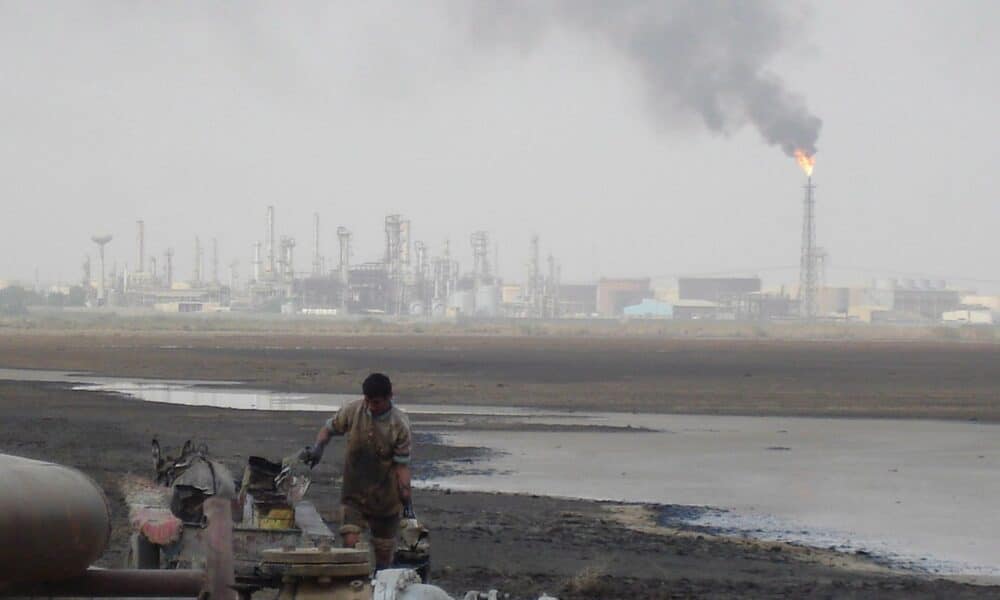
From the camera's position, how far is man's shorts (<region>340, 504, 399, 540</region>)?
32.3 feet

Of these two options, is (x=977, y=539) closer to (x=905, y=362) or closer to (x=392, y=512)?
(x=392, y=512)

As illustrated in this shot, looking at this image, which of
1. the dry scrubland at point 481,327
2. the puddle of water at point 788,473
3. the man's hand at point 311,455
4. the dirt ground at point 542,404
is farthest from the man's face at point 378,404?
the dry scrubland at point 481,327

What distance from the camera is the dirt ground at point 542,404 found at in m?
12.8

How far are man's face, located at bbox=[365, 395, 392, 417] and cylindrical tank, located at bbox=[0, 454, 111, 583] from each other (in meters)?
5.29

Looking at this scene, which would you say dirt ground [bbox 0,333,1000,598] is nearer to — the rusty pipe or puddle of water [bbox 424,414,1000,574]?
puddle of water [bbox 424,414,1000,574]

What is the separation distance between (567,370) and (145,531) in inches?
2154

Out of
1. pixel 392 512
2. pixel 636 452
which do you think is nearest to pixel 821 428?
pixel 636 452

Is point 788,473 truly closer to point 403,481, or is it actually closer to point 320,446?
point 403,481

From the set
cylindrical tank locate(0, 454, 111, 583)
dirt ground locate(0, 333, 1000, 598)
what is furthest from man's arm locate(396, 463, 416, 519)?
cylindrical tank locate(0, 454, 111, 583)

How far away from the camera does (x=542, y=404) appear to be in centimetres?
4047

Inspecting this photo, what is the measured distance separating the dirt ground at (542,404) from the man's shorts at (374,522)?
1.79m

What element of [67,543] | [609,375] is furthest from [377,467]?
[609,375]

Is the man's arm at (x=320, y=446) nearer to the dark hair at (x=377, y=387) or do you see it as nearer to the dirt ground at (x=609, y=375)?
the dark hair at (x=377, y=387)

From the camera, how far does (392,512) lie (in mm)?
9844
